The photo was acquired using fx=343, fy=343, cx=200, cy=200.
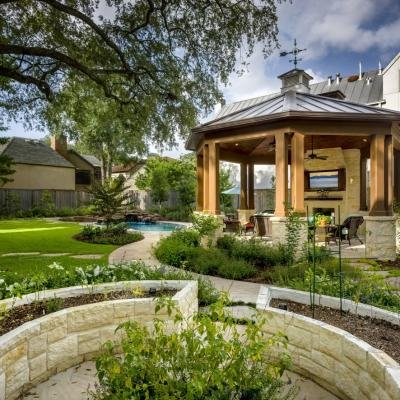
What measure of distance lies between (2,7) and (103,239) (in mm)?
7637

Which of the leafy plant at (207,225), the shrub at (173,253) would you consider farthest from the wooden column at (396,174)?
the shrub at (173,253)

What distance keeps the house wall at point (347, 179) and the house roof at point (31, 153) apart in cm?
2132

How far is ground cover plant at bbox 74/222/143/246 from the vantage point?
37.1 ft

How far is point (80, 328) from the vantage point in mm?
3475

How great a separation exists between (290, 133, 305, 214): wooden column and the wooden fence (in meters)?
15.2

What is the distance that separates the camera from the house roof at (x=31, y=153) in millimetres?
25625

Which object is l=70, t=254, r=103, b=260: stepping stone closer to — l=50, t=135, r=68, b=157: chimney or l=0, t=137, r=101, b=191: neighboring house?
l=0, t=137, r=101, b=191: neighboring house

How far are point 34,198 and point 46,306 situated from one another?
2235 cm

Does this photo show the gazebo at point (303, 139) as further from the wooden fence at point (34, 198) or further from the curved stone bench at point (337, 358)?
the wooden fence at point (34, 198)

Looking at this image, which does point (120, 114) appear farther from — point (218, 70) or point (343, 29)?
point (343, 29)

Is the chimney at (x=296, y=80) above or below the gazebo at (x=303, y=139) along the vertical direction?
above

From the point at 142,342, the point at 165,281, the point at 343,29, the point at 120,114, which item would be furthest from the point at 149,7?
the point at 142,342

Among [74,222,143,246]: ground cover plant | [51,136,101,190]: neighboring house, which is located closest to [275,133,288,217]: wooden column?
[74,222,143,246]: ground cover plant

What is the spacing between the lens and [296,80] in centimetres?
1422
